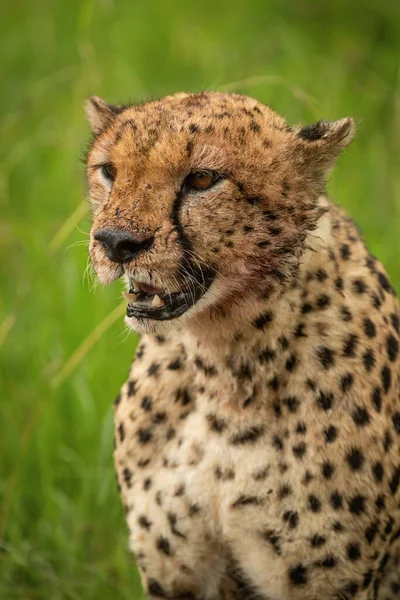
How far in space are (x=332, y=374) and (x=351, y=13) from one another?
14.9ft

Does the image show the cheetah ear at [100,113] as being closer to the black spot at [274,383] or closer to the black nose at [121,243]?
the black nose at [121,243]

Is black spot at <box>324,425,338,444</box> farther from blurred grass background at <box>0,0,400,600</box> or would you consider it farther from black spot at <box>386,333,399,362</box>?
blurred grass background at <box>0,0,400,600</box>

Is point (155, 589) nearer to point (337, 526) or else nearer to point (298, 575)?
point (298, 575)

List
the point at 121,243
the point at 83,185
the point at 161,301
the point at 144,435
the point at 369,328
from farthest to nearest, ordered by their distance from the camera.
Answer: the point at 83,185 → the point at 144,435 → the point at 369,328 → the point at 161,301 → the point at 121,243

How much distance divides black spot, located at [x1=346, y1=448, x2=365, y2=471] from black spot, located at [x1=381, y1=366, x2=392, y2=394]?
19cm

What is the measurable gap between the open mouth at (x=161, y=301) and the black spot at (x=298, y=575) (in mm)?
744

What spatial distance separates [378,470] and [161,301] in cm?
74

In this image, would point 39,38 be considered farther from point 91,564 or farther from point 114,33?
point 91,564

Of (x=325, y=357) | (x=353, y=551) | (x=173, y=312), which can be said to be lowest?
(x=353, y=551)

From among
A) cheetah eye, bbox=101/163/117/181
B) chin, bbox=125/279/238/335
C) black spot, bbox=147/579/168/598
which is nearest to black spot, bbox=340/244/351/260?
chin, bbox=125/279/238/335

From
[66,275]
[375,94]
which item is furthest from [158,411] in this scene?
[375,94]

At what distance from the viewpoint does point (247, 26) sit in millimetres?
7781

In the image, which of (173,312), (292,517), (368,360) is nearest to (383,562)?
(292,517)

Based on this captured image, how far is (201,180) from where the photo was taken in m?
2.76
